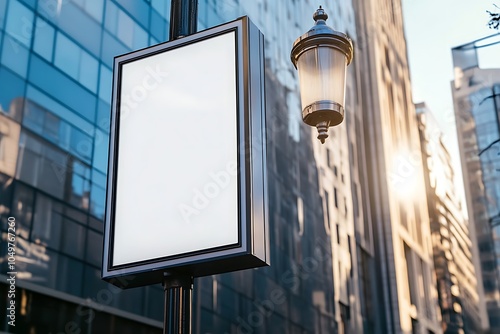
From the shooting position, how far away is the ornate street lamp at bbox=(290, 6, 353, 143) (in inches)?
233

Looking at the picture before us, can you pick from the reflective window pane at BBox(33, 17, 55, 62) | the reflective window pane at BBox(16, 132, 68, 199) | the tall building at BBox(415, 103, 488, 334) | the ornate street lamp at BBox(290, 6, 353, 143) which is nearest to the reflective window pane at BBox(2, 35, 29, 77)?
the reflective window pane at BBox(33, 17, 55, 62)

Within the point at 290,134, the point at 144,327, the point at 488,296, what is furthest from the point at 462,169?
the point at 144,327

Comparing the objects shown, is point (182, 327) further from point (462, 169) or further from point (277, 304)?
point (462, 169)

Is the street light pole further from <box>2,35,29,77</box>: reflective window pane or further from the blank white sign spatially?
<box>2,35,29,77</box>: reflective window pane

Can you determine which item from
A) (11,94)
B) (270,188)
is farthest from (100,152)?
(270,188)

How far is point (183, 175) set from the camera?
4.43 m

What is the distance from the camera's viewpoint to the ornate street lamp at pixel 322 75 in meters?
5.91

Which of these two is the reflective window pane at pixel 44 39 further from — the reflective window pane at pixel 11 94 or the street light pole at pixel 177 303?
the street light pole at pixel 177 303

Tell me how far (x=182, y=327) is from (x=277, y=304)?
3021 cm

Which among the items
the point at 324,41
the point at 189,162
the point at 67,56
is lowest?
the point at 189,162

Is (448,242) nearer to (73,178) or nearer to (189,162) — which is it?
(73,178)

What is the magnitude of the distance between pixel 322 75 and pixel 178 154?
6.22 ft

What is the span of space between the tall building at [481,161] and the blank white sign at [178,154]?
89.3 metres

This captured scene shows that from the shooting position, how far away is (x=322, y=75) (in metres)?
6.02
